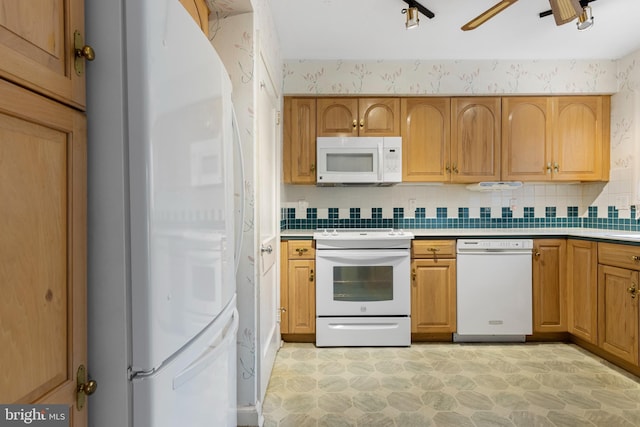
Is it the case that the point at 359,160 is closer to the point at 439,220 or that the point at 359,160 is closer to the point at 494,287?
the point at 439,220

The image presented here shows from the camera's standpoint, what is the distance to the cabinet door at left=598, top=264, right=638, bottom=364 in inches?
94.1

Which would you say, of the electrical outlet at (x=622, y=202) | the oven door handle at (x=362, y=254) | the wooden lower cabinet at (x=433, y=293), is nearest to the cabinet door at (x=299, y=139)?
the oven door handle at (x=362, y=254)

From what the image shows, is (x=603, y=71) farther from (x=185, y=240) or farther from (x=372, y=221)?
(x=185, y=240)

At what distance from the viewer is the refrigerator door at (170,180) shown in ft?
2.29

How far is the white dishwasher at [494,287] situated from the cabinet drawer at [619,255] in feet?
1.57

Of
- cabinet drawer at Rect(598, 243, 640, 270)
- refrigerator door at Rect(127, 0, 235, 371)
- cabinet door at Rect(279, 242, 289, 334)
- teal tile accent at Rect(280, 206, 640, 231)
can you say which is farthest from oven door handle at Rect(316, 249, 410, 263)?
refrigerator door at Rect(127, 0, 235, 371)

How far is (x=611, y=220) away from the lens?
3270 millimetres

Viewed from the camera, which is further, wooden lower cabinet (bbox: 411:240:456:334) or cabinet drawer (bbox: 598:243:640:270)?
wooden lower cabinet (bbox: 411:240:456:334)

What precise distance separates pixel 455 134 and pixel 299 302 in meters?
2.04

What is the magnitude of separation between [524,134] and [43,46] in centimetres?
357

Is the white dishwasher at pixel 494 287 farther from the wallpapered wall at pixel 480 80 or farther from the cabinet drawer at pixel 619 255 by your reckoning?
the wallpapered wall at pixel 480 80

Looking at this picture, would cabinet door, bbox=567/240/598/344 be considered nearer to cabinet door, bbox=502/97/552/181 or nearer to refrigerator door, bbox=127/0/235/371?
cabinet door, bbox=502/97/552/181

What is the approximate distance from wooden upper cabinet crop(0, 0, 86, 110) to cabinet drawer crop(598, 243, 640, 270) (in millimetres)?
3051

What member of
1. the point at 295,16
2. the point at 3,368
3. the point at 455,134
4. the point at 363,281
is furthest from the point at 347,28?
the point at 3,368
